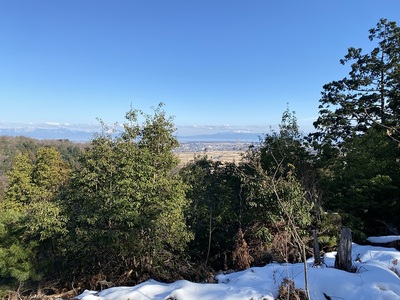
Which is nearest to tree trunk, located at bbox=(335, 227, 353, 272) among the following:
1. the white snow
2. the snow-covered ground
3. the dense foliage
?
the snow-covered ground

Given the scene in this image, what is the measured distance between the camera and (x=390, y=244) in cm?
793

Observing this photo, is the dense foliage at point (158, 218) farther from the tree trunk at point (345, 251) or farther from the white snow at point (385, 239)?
the tree trunk at point (345, 251)

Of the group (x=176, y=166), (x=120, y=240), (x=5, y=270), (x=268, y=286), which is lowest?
(x=5, y=270)

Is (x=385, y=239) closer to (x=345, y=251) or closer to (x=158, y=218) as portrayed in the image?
(x=345, y=251)

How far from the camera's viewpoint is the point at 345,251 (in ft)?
16.7

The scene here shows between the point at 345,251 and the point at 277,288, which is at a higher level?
the point at 345,251

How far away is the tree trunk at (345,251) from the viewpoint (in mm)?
5023

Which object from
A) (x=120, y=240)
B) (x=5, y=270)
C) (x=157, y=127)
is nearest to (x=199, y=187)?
(x=157, y=127)

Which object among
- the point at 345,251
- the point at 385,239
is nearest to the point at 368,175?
the point at 385,239

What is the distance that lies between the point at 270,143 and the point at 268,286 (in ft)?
36.5

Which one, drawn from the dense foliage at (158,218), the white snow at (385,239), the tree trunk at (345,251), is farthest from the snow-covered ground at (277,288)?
the white snow at (385,239)

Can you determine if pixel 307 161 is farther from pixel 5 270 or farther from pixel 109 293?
pixel 5 270

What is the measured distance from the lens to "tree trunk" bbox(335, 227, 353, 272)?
502 centimetres

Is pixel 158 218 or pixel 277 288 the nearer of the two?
pixel 277 288
